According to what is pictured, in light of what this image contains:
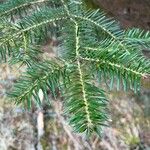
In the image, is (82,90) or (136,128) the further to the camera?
(136,128)

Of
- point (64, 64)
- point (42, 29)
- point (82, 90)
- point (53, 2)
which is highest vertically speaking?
point (53, 2)

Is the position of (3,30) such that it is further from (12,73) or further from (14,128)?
(12,73)

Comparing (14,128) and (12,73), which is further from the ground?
(12,73)

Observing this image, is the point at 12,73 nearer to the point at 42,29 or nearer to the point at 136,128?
the point at 136,128

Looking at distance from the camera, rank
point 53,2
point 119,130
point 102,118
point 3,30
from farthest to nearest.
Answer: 1. point 119,130
2. point 53,2
3. point 3,30
4. point 102,118

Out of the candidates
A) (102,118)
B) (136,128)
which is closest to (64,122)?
(136,128)

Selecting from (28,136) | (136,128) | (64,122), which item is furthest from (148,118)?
(28,136)

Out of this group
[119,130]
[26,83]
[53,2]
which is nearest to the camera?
[26,83]
